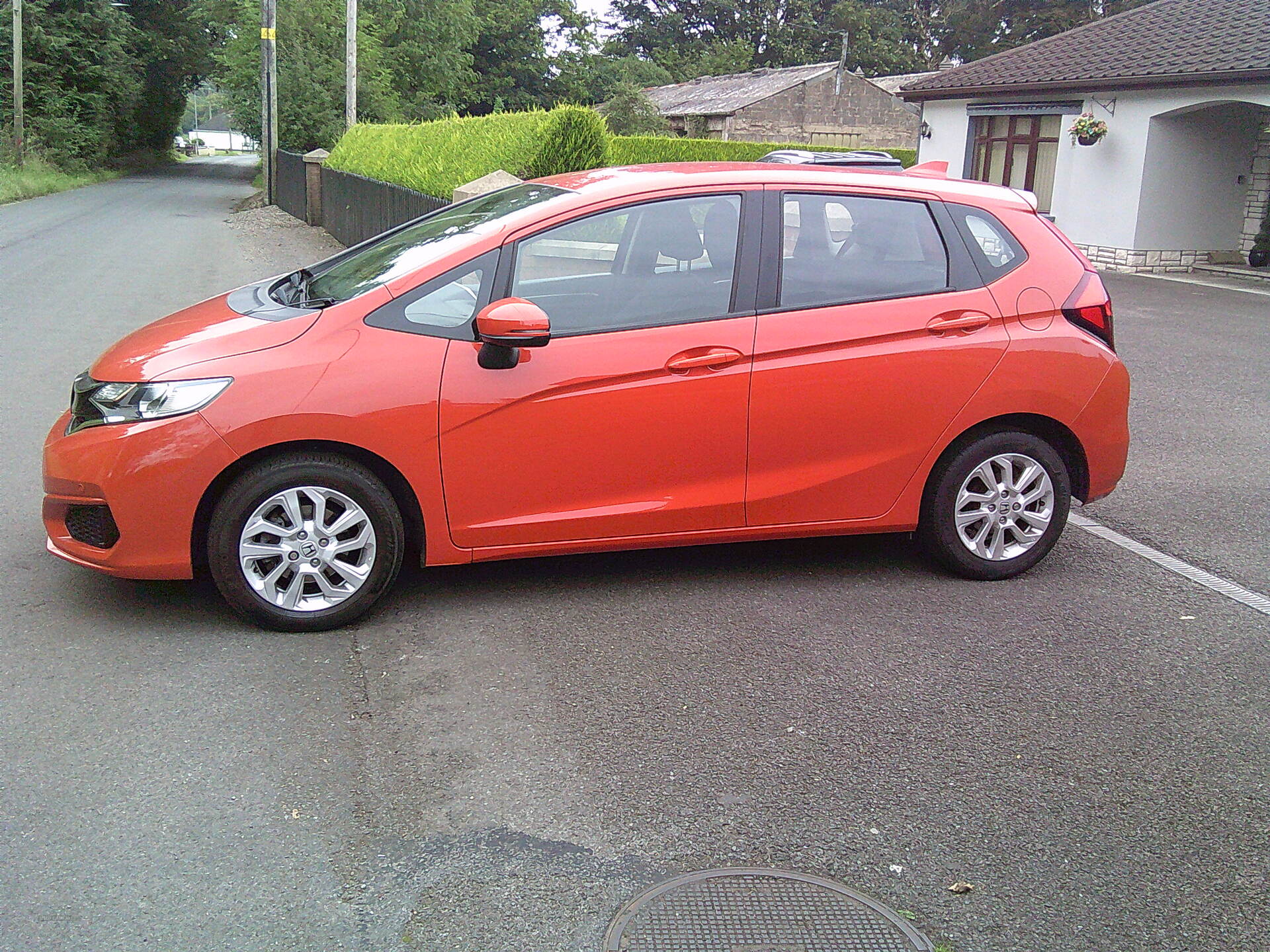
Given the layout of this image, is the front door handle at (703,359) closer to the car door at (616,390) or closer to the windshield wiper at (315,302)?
the car door at (616,390)

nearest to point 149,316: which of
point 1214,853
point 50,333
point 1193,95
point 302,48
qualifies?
point 50,333

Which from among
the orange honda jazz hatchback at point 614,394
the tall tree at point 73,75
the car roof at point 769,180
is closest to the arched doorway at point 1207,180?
the car roof at point 769,180

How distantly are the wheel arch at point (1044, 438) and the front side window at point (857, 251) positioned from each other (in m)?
0.65

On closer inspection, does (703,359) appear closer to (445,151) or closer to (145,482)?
(145,482)

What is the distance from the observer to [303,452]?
4676 millimetres

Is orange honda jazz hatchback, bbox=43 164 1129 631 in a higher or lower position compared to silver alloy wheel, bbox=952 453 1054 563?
higher

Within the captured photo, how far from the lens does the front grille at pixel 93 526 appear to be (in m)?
4.59

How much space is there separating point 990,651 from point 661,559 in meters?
1.60

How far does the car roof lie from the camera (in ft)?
17.0

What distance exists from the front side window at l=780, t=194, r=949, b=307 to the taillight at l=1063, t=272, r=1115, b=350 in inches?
23.9

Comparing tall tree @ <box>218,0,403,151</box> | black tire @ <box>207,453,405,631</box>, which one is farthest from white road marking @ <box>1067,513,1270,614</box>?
tall tree @ <box>218,0,403,151</box>

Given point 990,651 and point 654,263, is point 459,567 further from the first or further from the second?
point 990,651

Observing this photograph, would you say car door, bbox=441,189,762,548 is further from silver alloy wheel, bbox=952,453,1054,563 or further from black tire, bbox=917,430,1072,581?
silver alloy wheel, bbox=952,453,1054,563

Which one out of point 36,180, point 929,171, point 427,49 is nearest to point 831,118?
point 427,49
